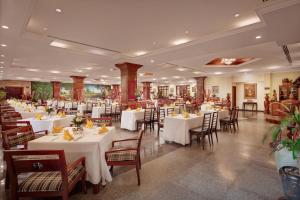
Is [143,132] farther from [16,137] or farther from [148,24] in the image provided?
[148,24]

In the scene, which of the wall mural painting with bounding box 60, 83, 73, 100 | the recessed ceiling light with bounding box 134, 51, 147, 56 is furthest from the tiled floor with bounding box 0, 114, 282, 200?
the wall mural painting with bounding box 60, 83, 73, 100

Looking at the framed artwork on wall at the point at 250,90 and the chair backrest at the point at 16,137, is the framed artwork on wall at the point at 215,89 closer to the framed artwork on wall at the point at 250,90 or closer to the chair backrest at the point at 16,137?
the framed artwork on wall at the point at 250,90

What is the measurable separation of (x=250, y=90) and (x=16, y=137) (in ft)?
53.0

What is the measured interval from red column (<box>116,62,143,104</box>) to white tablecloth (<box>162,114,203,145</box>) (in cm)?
437

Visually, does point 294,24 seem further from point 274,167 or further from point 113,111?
point 113,111

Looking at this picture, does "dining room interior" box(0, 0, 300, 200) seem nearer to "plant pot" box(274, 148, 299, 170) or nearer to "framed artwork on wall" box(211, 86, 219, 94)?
"plant pot" box(274, 148, 299, 170)

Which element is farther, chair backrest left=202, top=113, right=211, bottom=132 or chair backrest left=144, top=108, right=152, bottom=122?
chair backrest left=144, top=108, right=152, bottom=122

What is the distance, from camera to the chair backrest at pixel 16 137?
284cm

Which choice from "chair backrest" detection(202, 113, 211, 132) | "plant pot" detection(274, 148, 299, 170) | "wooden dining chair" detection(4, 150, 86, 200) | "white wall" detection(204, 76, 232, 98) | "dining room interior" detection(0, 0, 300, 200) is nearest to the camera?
"wooden dining chair" detection(4, 150, 86, 200)

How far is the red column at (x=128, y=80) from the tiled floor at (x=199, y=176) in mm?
4920

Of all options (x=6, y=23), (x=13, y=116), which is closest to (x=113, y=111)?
(x=13, y=116)

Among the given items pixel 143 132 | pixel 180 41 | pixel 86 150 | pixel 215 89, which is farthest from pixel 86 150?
pixel 215 89

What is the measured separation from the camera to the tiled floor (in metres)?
2.63

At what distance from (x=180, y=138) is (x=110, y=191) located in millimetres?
2798
